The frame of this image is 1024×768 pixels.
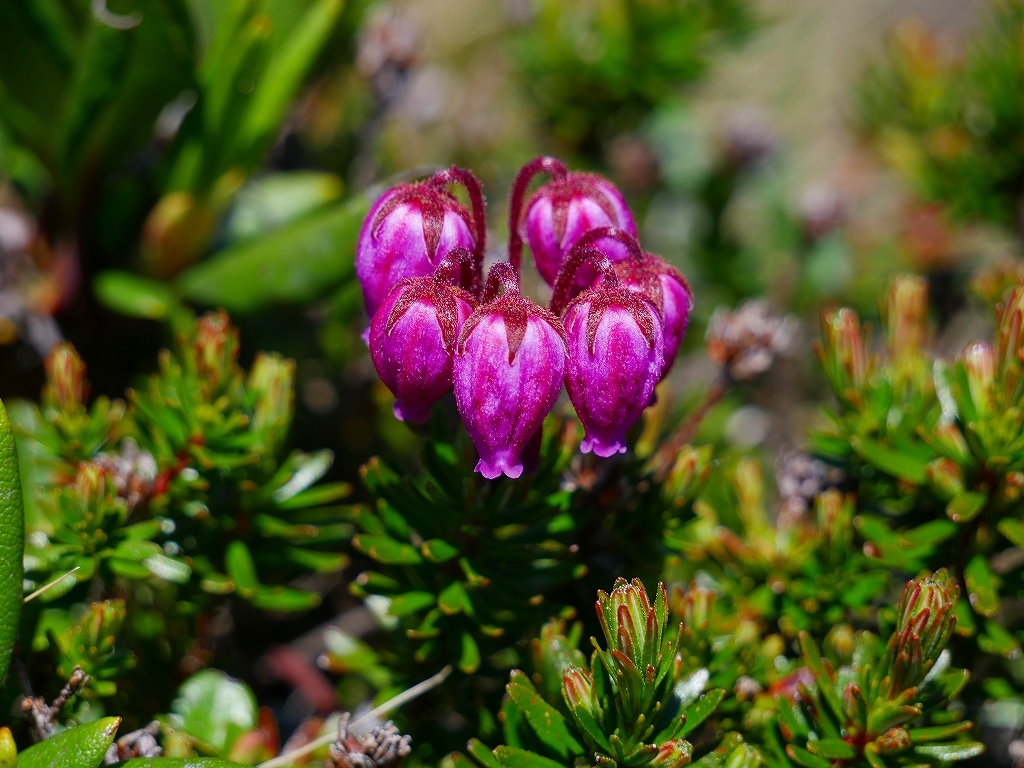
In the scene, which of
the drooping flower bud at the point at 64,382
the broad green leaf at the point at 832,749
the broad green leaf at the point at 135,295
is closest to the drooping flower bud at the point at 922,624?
the broad green leaf at the point at 832,749

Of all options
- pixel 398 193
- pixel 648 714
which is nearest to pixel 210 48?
pixel 398 193

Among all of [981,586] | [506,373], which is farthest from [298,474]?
[981,586]

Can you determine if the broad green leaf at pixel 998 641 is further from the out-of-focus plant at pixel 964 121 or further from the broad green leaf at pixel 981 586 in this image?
the out-of-focus plant at pixel 964 121

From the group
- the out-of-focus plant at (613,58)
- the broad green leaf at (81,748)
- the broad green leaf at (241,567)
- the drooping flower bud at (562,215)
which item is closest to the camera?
the broad green leaf at (81,748)

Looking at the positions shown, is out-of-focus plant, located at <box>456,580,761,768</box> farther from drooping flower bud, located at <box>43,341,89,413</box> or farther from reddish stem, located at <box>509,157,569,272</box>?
drooping flower bud, located at <box>43,341,89,413</box>

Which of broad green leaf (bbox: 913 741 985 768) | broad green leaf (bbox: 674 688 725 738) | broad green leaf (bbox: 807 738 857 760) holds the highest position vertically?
broad green leaf (bbox: 674 688 725 738)

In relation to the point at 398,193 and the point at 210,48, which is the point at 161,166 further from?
the point at 398,193

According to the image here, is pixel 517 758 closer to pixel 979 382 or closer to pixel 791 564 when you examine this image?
pixel 791 564

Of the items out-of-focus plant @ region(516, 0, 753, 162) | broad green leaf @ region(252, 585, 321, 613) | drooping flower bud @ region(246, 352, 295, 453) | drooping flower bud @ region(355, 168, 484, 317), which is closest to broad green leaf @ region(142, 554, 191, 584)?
broad green leaf @ region(252, 585, 321, 613)
